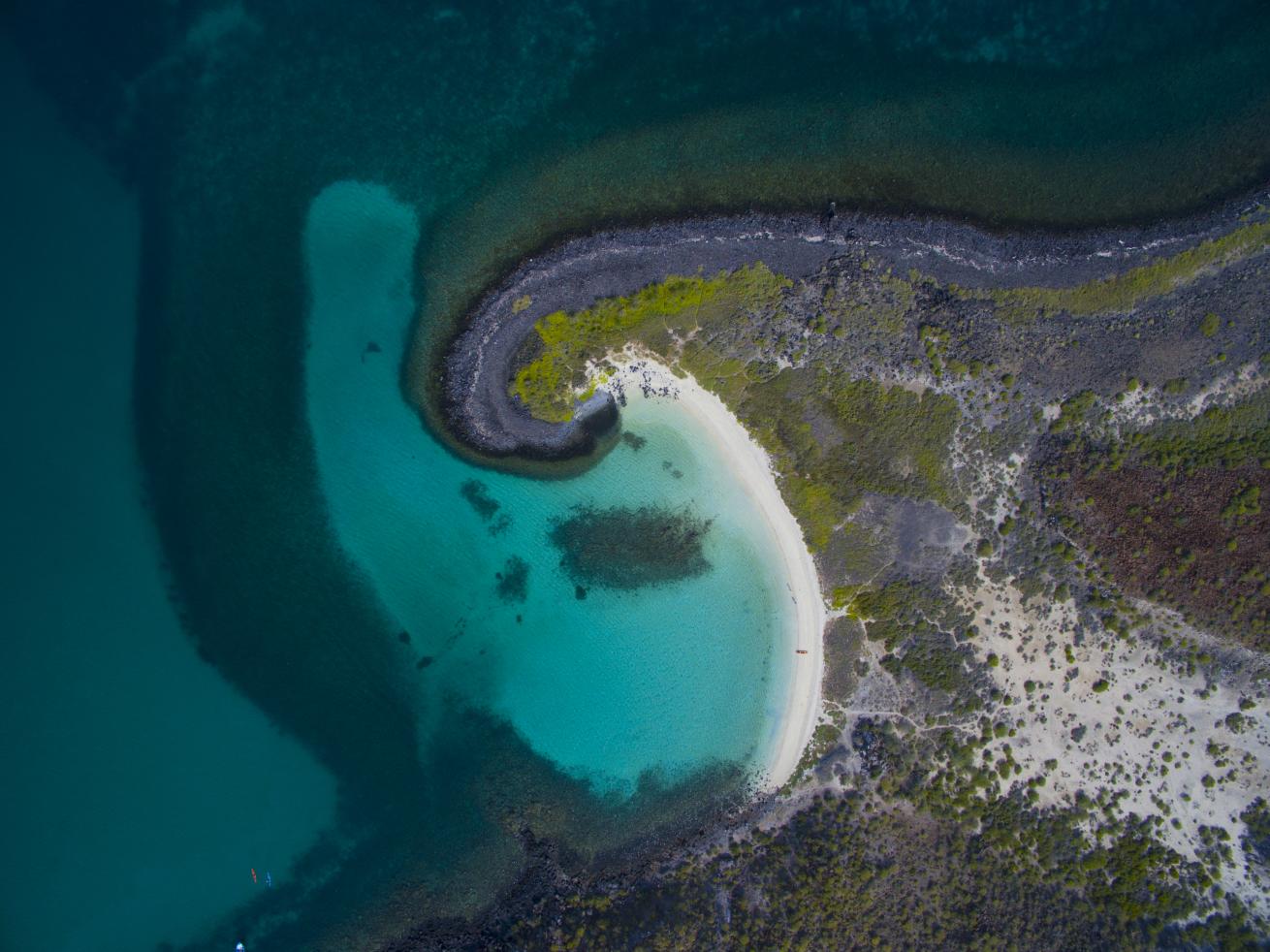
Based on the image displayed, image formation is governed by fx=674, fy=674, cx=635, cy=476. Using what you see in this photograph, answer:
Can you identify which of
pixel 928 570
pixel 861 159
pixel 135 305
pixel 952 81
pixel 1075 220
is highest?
pixel 952 81

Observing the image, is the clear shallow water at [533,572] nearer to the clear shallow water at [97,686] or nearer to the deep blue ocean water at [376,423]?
the deep blue ocean water at [376,423]

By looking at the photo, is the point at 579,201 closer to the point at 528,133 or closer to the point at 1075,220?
the point at 528,133

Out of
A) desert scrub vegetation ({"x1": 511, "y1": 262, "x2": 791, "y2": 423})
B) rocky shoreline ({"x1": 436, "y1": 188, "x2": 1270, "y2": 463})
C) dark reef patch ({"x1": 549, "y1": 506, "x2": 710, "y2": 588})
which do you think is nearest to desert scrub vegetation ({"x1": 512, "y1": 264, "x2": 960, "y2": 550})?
desert scrub vegetation ({"x1": 511, "y1": 262, "x2": 791, "y2": 423})

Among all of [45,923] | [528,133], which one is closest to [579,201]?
[528,133]

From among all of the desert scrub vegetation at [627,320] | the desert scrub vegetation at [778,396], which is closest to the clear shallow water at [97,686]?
the desert scrub vegetation at [627,320]

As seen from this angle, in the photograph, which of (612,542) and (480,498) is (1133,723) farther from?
(480,498)

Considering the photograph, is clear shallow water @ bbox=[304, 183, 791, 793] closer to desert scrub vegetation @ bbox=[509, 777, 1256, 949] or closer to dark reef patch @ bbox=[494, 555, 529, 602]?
dark reef patch @ bbox=[494, 555, 529, 602]
